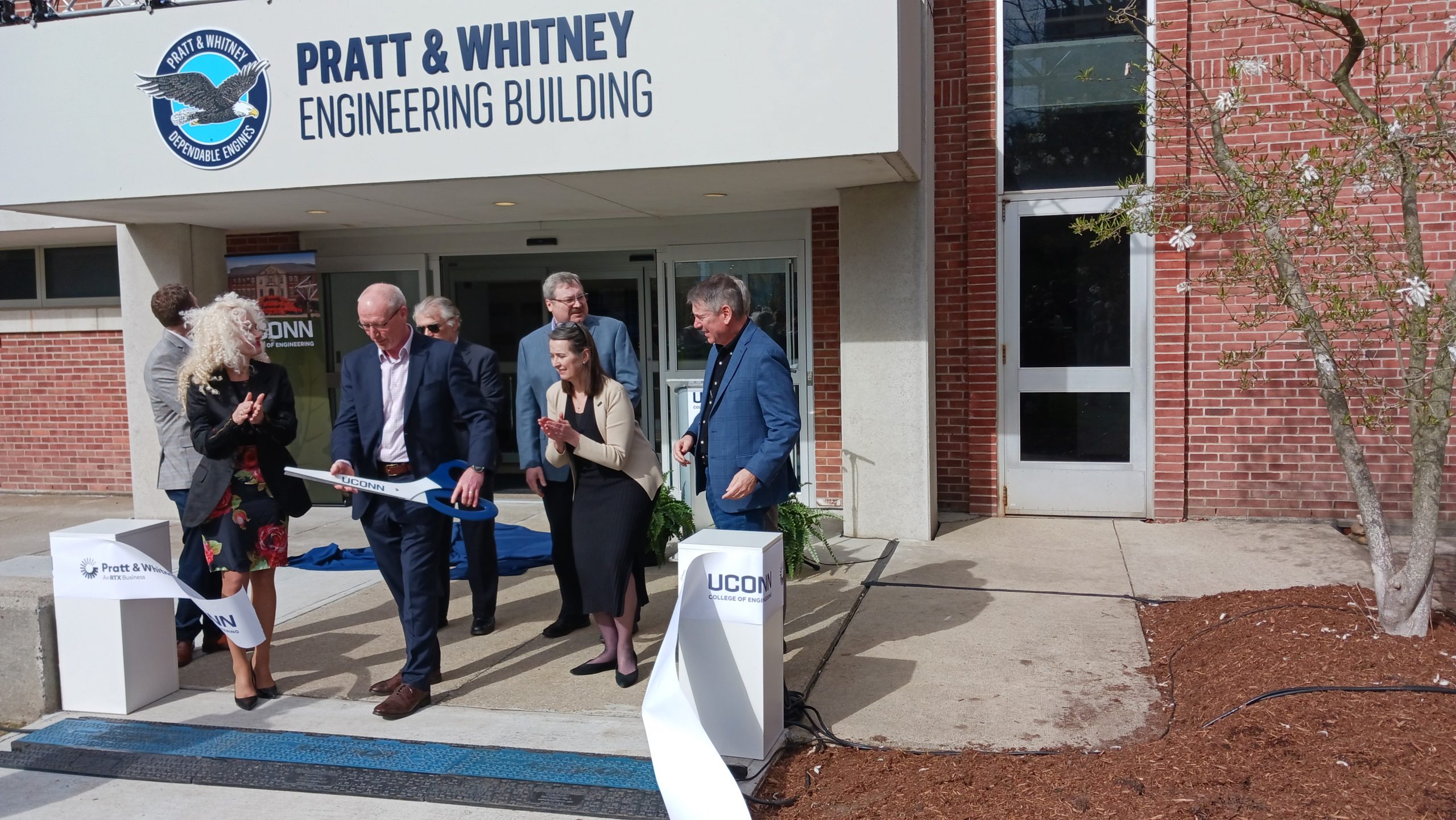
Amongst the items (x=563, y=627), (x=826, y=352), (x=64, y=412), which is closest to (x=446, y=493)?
(x=563, y=627)

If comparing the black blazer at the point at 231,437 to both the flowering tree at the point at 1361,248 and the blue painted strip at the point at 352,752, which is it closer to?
the blue painted strip at the point at 352,752

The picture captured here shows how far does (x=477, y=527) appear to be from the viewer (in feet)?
19.4

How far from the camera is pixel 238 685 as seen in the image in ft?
16.1

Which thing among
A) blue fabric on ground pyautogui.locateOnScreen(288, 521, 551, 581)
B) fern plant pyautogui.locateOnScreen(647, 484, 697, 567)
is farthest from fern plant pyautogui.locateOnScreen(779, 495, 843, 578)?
blue fabric on ground pyautogui.locateOnScreen(288, 521, 551, 581)

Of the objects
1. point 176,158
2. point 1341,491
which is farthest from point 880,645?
point 176,158

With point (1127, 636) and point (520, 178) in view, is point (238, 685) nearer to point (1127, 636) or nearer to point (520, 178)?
point (520, 178)

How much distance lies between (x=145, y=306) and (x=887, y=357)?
6.39m

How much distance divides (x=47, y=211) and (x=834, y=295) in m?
6.22

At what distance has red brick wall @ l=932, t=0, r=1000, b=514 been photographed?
8.63 m

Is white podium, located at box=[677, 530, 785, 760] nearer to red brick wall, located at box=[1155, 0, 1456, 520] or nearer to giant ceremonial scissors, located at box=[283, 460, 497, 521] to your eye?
giant ceremonial scissors, located at box=[283, 460, 497, 521]

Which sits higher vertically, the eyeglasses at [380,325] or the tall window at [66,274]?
the tall window at [66,274]

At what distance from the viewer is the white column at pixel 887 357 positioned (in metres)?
7.83

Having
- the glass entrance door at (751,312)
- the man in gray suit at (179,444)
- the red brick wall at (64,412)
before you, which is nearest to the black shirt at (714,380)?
the man in gray suit at (179,444)

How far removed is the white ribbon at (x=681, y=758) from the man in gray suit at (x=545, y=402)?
6.39 feet
